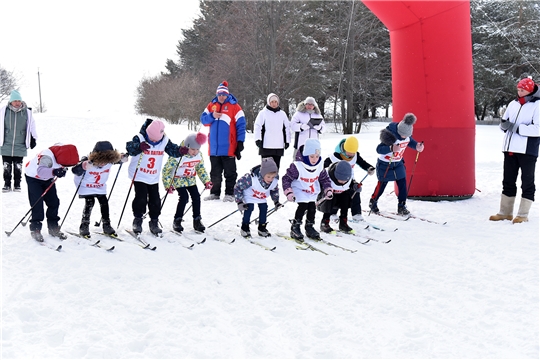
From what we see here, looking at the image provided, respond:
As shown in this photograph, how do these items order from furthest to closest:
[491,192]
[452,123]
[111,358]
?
[491,192] < [452,123] < [111,358]

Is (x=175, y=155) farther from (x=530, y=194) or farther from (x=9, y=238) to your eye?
(x=530, y=194)

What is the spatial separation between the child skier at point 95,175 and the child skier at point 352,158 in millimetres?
2578

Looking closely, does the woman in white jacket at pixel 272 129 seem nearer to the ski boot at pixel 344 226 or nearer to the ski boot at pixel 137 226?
the ski boot at pixel 344 226

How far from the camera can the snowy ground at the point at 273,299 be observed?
3129 mm

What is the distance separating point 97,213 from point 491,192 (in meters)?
6.39

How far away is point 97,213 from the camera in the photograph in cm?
661

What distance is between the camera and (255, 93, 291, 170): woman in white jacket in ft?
26.7

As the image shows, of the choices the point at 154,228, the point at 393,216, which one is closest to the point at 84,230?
the point at 154,228

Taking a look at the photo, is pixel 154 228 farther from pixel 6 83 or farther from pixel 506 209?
pixel 6 83

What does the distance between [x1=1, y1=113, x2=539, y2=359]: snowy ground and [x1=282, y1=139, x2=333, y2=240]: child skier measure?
31cm

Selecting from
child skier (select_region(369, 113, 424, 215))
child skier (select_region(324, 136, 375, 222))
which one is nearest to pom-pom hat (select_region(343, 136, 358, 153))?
child skier (select_region(324, 136, 375, 222))

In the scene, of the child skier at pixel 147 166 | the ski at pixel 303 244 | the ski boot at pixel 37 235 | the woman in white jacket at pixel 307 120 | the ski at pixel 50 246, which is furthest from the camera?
the woman in white jacket at pixel 307 120

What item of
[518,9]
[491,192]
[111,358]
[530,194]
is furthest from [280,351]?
[518,9]

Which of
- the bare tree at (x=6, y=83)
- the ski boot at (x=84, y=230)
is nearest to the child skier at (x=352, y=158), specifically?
the ski boot at (x=84, y=230)
